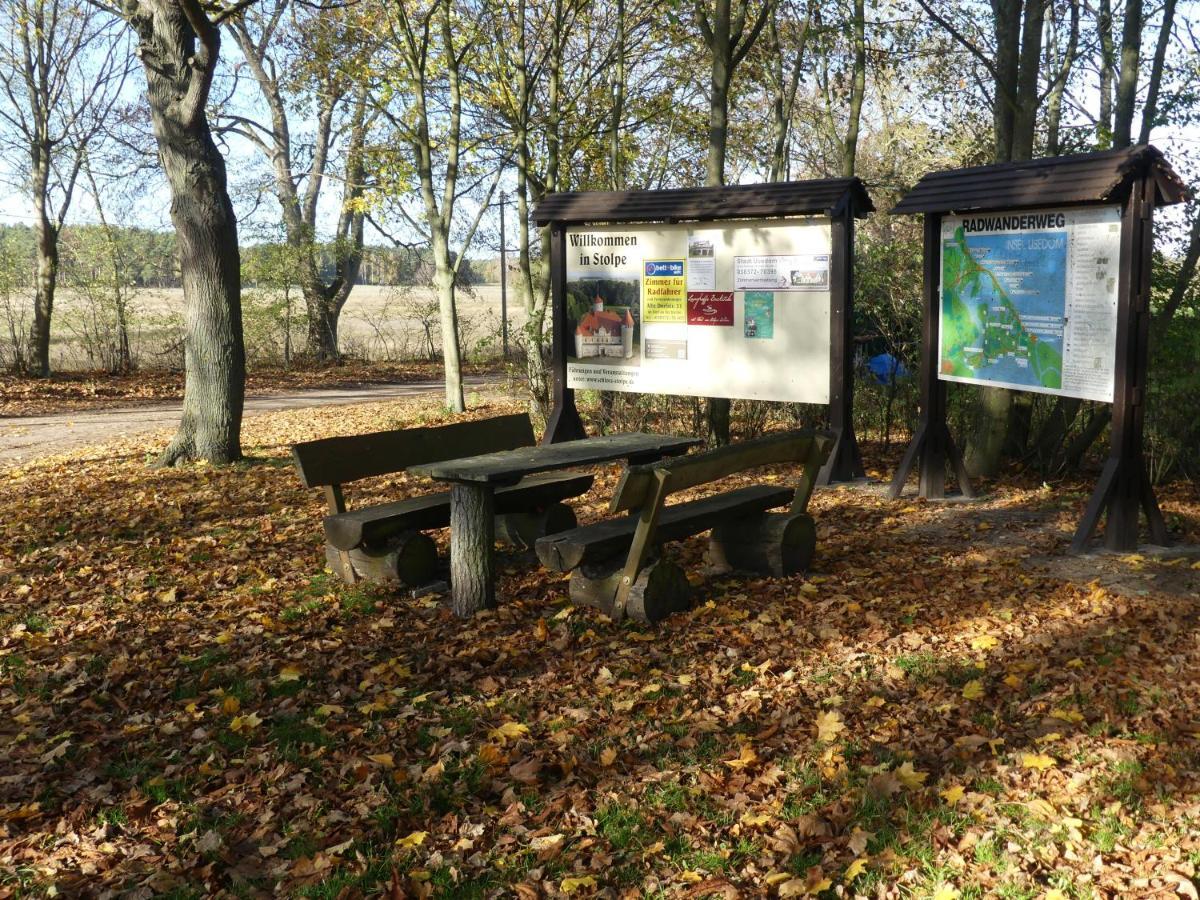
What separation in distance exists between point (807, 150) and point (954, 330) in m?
25.1

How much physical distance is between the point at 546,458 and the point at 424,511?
86 cm

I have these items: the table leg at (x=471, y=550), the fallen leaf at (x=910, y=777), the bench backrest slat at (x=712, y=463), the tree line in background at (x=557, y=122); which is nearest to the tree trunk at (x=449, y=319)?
the tree line in background at (x=557, y=122)

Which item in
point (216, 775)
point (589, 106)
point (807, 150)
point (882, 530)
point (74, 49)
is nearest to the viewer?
point (216, 775)

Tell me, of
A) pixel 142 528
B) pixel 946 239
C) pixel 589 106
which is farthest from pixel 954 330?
pixel 589 106

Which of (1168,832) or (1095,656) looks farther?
(1095,656)

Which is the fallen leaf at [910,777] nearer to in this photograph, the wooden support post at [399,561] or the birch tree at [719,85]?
the wooden support post at [399,561]

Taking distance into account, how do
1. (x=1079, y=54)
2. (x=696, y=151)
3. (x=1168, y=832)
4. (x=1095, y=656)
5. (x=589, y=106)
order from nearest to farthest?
1. (x=1168, y=832)
2. (x=1095, y=656)
3. (x=1079, y=54)
4. (x=589, y=106)
5. (x=696, y=151)

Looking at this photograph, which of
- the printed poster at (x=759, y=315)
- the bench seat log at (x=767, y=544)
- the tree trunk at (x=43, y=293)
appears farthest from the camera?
the tree trunk at (x=43, y=293)

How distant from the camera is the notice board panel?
921 centimetres

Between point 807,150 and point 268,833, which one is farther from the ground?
point 807,150

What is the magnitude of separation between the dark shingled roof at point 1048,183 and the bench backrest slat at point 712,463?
92.2 inches

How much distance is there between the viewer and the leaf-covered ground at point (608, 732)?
3.46m

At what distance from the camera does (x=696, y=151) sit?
2625 centimetres

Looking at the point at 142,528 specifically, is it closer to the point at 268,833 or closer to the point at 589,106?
the point at 268,833
